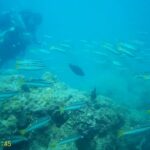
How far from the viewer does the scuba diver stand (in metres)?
18.5

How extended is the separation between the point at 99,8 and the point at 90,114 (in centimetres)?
16845

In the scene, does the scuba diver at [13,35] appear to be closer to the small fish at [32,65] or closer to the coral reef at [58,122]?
the small fish at [32,65]

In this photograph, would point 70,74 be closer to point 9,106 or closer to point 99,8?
point 9,106

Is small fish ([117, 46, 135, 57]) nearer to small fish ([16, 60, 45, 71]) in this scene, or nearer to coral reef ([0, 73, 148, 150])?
small fish ([16, 60, 45, 71])

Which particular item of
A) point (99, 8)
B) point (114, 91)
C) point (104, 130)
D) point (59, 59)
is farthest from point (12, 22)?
point (99, 8)

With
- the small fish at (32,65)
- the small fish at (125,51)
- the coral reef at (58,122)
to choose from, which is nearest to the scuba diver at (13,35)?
the small fish at (125,51)

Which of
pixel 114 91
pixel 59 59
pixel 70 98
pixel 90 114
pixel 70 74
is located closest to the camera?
pixel 90 114

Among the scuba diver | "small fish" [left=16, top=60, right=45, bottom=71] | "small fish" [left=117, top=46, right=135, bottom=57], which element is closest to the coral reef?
"small fish" [left=16, top=60, right=45, bottom=71]

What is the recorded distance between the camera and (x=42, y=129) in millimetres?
8320

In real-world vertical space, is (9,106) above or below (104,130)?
above

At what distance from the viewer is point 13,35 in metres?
18.7

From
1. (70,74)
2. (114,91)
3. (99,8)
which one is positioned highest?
(99,8)

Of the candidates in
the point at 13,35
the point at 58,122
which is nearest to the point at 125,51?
the point at 58,122

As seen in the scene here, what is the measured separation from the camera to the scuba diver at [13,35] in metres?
18.5
